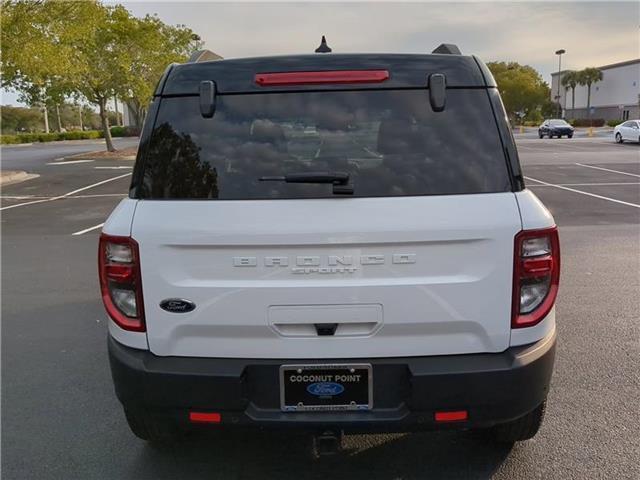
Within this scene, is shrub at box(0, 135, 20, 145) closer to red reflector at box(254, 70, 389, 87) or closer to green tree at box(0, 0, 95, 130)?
green tree at box(0, 0, 95, 130)

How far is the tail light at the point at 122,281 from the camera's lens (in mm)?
2422

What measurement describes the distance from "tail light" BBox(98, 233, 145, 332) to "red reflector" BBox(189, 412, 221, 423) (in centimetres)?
43

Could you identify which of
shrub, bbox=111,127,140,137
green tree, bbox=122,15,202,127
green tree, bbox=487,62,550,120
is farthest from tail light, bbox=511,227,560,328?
green tree, bbox=487,62,550,120

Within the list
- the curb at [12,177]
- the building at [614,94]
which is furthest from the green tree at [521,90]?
the curb at [12,177]

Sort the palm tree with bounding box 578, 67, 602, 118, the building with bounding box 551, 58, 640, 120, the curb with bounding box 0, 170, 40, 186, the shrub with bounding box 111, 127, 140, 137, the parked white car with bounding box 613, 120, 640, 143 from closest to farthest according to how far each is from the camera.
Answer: the curb with bounding box 0, 170, 40, 186, the parked white car with bounding box 613, 120, 640, 143, the shrub with bounding box 111, 127, 140, 137, the building with bounding box 551, 58, 640, 120, the palm tree with bounding box 578, 67, 602, 118

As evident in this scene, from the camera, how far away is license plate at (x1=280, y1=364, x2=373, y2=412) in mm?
2391

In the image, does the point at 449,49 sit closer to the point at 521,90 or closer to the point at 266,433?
the point at 266,433

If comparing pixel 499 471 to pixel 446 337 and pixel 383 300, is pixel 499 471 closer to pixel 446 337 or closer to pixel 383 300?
pixel 446 337

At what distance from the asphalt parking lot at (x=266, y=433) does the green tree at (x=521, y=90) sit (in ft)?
267

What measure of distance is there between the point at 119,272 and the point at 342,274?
96cm

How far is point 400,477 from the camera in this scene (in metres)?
2.89

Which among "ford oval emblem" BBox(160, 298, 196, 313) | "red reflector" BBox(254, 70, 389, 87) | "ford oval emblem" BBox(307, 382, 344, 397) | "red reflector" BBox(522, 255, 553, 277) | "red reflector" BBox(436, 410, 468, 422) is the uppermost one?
"red reflector" BBox(254, 70, 389, 87)

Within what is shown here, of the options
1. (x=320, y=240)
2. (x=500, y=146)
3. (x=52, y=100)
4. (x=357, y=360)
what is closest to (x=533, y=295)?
(x=500, y=146)

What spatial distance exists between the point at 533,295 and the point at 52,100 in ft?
100
